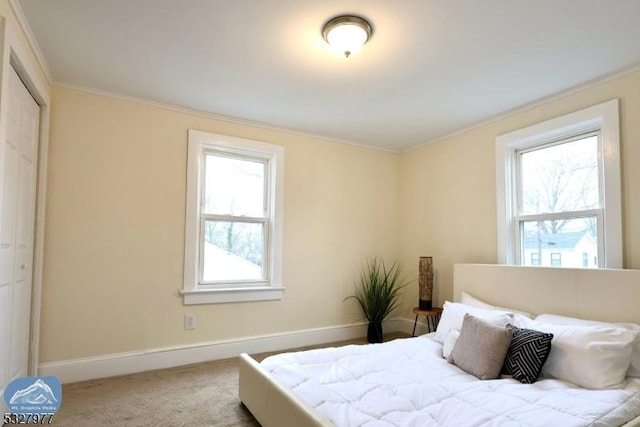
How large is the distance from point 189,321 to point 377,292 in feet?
6.66

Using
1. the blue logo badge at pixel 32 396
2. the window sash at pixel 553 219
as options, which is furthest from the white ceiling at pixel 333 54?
the blue logo badge at pixel 32 396

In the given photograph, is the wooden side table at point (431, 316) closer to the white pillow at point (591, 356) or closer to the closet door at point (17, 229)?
the white pillow at point (591, 356)

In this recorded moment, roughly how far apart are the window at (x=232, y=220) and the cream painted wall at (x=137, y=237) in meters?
0.09

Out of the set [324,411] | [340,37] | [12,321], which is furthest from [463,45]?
[12,321]

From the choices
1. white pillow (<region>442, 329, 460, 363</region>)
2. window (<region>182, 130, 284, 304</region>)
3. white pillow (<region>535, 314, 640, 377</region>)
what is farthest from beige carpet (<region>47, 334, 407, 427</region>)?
white pillow (<region>535, 314, 640, 377</region>)

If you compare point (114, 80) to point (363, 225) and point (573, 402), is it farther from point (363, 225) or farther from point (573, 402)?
point (573, 402)

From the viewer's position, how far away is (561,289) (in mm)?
2732

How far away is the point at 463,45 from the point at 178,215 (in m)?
2.71

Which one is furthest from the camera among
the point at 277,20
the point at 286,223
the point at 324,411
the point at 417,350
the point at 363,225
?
the point at 363,225

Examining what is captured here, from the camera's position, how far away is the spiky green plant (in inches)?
162

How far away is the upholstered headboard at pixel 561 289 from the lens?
7.93 feet

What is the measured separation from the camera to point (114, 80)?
2.90 meters

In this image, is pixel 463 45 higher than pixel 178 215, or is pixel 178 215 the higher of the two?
pixel 463 45

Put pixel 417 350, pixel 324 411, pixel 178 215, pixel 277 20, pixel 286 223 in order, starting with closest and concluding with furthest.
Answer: pixel 324 411 < pixel 277 20 < pixel 417 350 < pixel 178 215 < pixel 286 223
